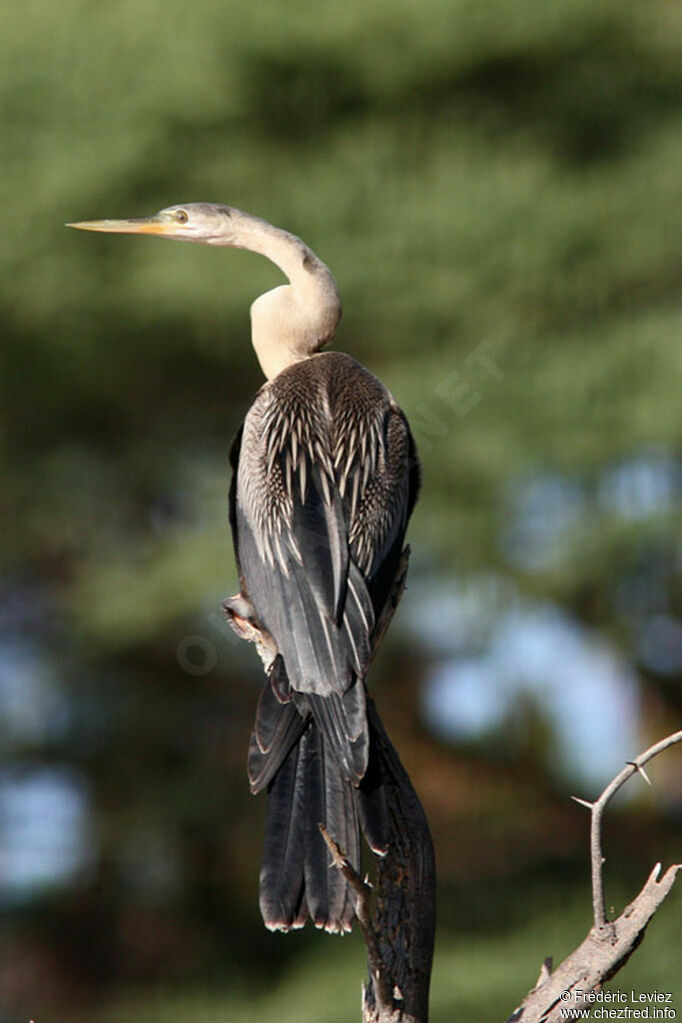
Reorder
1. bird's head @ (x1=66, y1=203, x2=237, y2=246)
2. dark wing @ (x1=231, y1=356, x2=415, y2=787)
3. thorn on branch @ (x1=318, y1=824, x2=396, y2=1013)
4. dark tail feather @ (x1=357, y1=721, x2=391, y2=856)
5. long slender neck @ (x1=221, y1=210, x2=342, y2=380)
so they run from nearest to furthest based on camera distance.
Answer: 1. thorn on branch @ (x1=318, y1=824, x2=396, y2=1013)
2. dark tail feather @ (x1=357, y1=721, x2=391, y2=856)
3. dark wing @ (x1=231, y1=356, x2=415, y2=787)
4. long slender neck @ (x1=221, y1=210, x2=342, y2=380)
5. bird's head @ (x1=66, y1=203, x2=237, y2=246)

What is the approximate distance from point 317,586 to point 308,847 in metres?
0.30

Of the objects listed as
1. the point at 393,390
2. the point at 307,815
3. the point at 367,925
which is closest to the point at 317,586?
the point at 307,815

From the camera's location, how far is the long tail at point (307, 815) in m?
1.34

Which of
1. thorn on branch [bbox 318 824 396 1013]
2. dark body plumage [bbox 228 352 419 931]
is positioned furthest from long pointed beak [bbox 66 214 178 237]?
Answer: thorn on branch [bbox 318 824 396 1013]

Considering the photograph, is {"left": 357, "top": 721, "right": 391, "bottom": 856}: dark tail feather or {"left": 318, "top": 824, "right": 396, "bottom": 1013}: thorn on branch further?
{"left": 357, "top": 721, "right": 391, "bottom": 856}: dark tail feather

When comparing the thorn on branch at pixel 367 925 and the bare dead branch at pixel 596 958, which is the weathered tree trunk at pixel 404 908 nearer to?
the thorn on branch at pixel 367 925

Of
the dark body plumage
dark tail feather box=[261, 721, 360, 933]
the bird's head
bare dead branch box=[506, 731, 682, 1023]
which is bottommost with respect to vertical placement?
bare dead branch box=[506, 731, 682, 1023]

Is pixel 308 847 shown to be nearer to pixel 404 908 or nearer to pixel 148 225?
pixel 404 908

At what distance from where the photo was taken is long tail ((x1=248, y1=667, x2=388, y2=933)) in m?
1.34

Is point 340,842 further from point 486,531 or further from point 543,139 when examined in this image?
point 543,139

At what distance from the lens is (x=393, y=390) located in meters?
3.52

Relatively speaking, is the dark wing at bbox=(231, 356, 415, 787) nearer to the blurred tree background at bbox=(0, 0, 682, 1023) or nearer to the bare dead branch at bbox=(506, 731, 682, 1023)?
the bare dead branch at bbox=(506, 731, 682, 1023)

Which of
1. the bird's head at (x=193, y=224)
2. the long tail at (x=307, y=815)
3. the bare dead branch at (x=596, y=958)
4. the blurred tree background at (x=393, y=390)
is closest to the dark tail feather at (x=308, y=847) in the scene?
the long tail at (x=307, y=815)

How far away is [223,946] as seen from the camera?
151 inches
